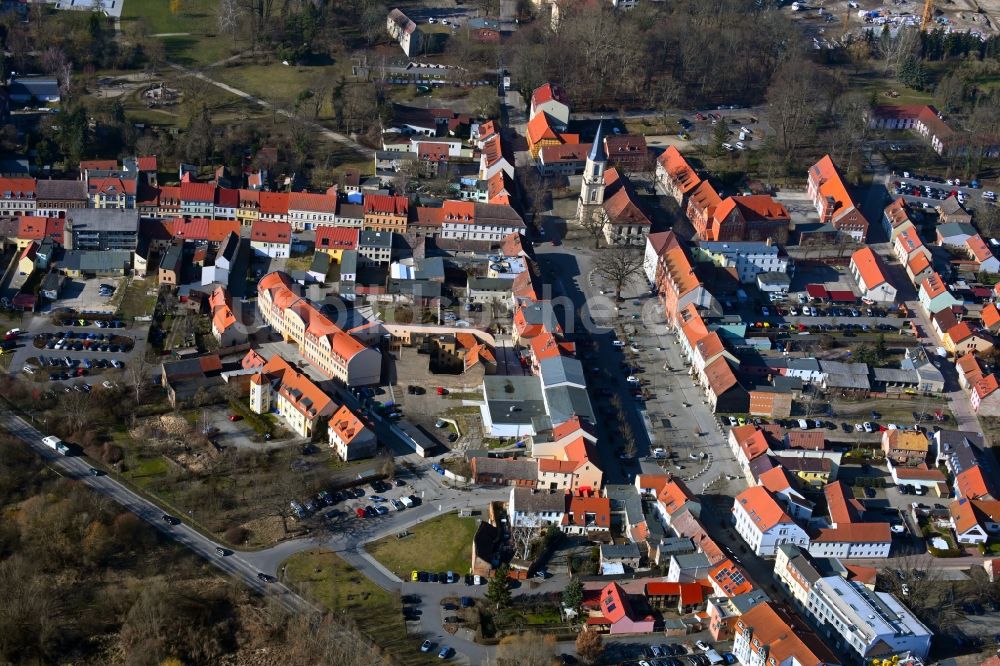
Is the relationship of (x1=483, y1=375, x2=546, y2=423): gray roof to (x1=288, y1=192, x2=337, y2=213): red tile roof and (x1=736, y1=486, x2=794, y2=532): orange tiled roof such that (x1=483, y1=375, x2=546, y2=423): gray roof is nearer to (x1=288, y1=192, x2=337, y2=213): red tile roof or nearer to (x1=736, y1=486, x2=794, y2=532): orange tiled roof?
(x1=736, y1=486, x2=794, y2=532): orange tiled roof

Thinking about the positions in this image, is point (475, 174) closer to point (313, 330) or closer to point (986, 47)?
point (313, 330)

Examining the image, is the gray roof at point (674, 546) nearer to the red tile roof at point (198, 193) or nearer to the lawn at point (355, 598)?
the lawn at point (355, 598)

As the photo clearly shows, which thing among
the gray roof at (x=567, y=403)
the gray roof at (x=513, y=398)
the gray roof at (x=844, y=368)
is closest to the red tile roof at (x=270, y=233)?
the gray roof at (x=513, y=398)

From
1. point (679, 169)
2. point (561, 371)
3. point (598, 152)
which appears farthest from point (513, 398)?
point (679, 169)

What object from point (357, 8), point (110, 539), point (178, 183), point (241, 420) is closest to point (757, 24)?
point (357, 8)

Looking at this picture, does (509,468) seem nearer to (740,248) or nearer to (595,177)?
(740,248)

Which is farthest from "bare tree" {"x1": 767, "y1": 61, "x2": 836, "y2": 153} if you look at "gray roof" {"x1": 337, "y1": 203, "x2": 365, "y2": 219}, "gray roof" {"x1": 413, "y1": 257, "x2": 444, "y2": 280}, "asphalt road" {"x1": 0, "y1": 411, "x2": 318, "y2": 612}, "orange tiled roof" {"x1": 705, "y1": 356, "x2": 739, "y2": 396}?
"asphalt road" {"x1": 0, "y1": 411, "x2": 318, "y2": 612}
